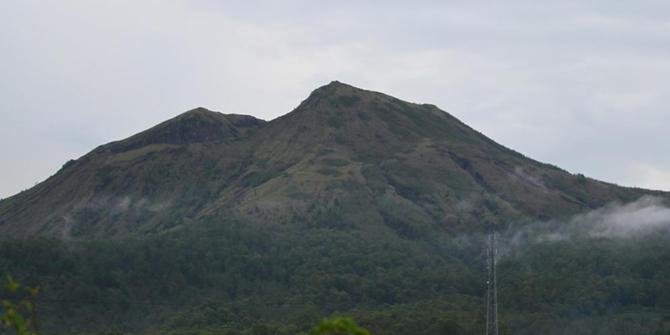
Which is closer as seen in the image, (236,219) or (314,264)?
(314,264)

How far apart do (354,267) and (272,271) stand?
42.5ft

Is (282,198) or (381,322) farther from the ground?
(282,198)

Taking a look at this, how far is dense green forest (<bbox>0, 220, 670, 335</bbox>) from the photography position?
13775cm

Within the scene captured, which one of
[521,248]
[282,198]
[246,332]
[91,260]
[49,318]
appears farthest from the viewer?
[282,198]

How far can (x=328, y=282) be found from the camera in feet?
535

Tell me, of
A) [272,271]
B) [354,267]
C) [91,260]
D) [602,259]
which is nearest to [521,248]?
[602,259]

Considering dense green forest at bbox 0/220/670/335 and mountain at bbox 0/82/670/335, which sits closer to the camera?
dense green forest at bbox 0/220/670/335

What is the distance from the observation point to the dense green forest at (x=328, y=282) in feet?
452

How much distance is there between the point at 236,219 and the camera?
18775 centimetres

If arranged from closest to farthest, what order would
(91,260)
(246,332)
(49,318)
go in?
(246,332) → (49,318) → (91,260)

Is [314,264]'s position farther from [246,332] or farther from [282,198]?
[246,332]

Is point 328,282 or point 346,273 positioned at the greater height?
point 346,273

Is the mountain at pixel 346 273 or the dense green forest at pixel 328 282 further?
the mountain at pixel 346 273

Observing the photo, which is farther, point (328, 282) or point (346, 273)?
point (346, 273)
